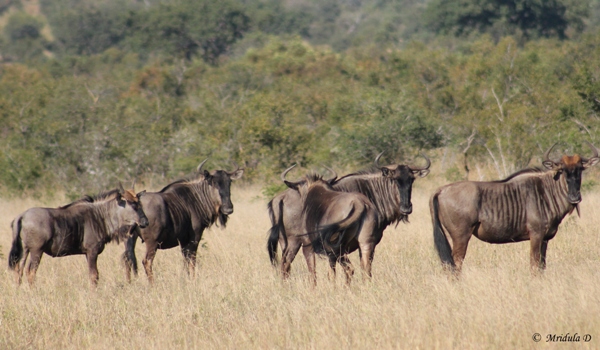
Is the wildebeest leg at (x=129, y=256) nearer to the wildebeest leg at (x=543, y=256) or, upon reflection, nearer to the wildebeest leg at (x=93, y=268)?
the wildebeest leg at (x=93, y=268)

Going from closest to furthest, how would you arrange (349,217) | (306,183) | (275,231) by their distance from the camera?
(349,217)
(306,183)
(275,231)

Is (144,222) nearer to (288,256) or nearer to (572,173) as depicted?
(288,256)

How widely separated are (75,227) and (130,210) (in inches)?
21.8

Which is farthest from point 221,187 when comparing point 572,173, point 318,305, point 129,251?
point 572,173

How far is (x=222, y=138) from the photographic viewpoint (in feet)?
55.2

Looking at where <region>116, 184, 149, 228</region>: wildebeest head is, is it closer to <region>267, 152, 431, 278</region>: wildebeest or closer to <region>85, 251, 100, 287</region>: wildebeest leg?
<region>85, 251, 100, 287</region>: wildebeest leg

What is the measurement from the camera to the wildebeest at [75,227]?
7.25 metres

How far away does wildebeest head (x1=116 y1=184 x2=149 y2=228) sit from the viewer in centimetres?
755

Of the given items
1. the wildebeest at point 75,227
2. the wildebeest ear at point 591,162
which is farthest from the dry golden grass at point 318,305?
the wildebeest ear at point 591,162

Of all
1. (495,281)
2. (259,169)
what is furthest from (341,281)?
(259,169)

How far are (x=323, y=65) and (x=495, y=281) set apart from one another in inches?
1024

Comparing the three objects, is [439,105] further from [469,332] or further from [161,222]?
Answer: [469,332]

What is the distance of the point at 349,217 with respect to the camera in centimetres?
663

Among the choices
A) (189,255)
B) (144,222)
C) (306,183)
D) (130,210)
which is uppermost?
(306,183)
